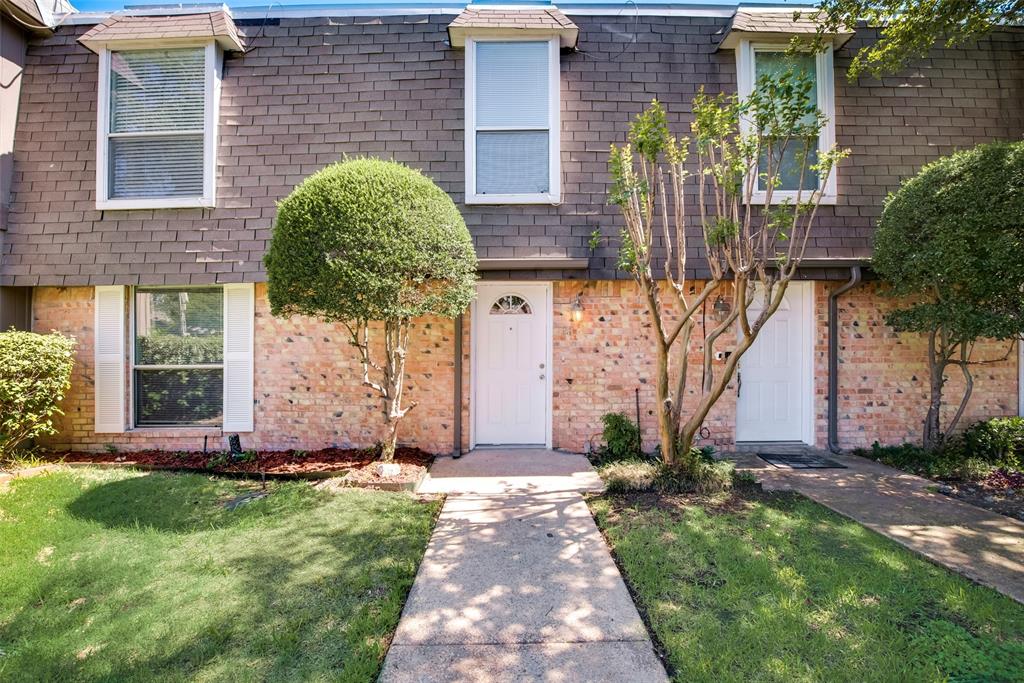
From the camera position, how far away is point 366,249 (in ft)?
15.3

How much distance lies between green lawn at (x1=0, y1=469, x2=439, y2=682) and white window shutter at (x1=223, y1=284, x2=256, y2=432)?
4.69 feet

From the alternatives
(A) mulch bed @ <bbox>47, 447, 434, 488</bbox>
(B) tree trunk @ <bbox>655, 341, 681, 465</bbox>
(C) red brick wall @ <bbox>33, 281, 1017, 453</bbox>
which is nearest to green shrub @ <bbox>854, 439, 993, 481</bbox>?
(C) red brick wall @ <bbox>33, 281, 1017, 453</bbox>

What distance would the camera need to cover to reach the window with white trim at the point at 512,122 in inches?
243

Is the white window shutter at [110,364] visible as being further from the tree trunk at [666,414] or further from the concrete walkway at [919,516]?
the concrete walkway at [919,516]

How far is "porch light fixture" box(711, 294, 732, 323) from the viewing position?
6.12 m

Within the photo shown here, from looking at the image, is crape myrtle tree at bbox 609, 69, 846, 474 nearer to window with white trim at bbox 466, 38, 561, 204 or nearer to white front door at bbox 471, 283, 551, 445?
window with white trim at bbox 466, 38, 561, 204

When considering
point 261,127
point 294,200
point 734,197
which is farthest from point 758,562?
point 261,127

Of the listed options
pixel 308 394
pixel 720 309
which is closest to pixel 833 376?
pixel 720 309

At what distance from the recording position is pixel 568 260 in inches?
235

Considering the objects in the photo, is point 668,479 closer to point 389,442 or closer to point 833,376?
point 389,442

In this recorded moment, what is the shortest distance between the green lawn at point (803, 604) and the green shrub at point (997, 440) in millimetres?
3361

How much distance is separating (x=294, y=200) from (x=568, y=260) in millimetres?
3155

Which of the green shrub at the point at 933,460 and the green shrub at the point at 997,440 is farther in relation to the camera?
the green shrub at the point at 997,440

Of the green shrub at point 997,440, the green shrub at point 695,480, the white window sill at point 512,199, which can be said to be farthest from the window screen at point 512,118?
the green shrub at point 997,440
